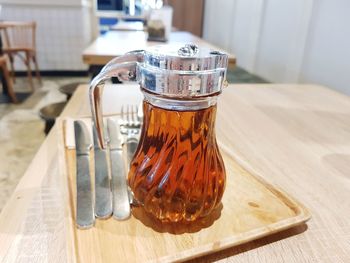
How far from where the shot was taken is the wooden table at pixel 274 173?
0.32m

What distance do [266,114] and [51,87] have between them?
9.66ft

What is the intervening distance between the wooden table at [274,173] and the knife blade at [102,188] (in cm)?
5

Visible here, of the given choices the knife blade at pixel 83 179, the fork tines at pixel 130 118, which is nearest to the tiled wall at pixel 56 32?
the fork tines at pixel 130 118

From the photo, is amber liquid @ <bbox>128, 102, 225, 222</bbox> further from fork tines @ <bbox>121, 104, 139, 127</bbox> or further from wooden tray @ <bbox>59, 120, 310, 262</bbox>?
fork tines @ <bbox>121, 104, 139, 127</bbox>

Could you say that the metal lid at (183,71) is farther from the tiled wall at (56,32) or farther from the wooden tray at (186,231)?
the tiled wall at (56,32)

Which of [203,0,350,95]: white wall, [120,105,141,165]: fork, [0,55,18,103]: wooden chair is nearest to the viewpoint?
[120,105,141,165]: fork

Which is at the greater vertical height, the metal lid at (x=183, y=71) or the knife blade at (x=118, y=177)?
the metal lid at (x=183, y=71)

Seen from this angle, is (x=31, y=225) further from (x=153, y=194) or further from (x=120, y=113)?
(x=120, y=113)

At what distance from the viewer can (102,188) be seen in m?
0.38

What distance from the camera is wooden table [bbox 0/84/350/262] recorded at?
1.06ft

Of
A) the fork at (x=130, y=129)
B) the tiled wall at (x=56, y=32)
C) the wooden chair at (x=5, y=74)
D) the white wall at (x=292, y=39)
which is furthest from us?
the tiled wall at (x=56, y=32)

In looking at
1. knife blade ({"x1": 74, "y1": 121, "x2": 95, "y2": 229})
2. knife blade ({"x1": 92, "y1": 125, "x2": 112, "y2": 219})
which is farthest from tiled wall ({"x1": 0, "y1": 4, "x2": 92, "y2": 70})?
knife blade ({"x1": 92, "y1": 125, "x2": 112, "y2": 219})

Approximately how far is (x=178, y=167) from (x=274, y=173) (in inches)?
8.5

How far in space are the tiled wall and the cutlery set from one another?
3386 millimetres
